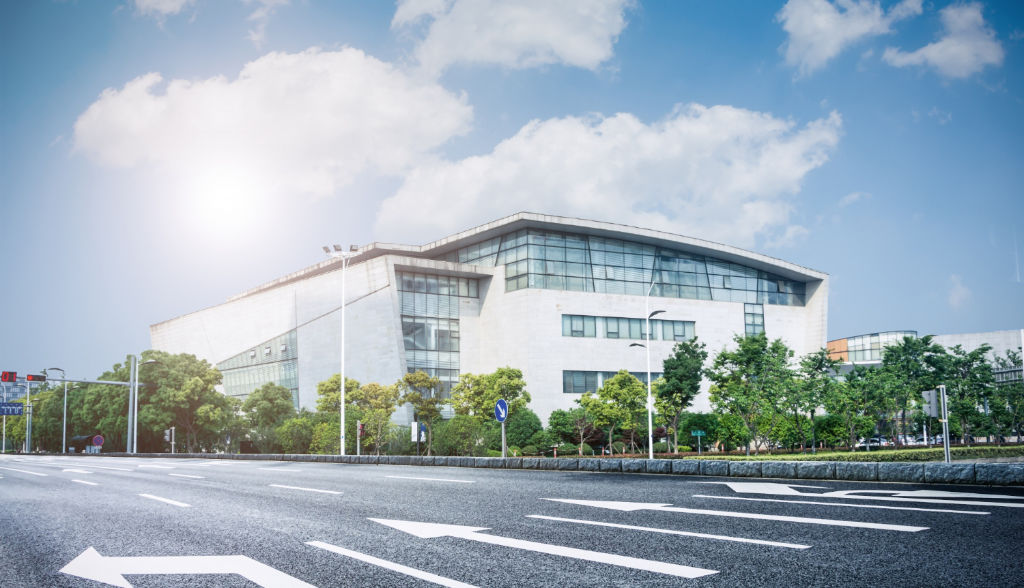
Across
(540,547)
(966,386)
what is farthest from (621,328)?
(540,547)

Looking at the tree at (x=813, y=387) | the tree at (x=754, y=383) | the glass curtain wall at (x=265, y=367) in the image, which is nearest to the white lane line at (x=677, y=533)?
the tree at (x=754, y=383)

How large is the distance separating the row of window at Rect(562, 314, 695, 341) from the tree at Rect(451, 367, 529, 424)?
383 inches

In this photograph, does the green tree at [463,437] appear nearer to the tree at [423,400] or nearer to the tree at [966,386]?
the tree at [423,400]

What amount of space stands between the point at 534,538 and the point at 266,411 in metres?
50.6

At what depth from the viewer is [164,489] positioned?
1517cm

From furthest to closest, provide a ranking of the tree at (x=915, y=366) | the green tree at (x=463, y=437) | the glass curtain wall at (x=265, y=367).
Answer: the glass curtain wall at (x=265, y=367)
the tree at (x=915, y=366)
the green tree at (x=463, y=437)

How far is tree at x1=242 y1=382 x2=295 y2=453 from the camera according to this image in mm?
53438

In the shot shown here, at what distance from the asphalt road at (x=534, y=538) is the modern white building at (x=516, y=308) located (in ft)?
138

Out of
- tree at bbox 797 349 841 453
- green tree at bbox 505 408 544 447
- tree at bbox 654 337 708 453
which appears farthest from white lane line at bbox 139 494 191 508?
tree at bbox 797 349 841 453

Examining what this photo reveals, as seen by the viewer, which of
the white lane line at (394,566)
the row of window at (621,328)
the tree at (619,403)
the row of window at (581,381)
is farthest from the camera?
the row of window at (621,328)

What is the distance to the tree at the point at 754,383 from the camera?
4488cm

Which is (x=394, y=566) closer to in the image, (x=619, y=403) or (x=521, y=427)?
(x=619, y=403)

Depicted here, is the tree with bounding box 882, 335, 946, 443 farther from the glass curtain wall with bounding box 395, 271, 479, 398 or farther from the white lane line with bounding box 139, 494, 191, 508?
the white lane line with bounding box 139, 494, 191, 508

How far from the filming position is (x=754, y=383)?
151 ft
